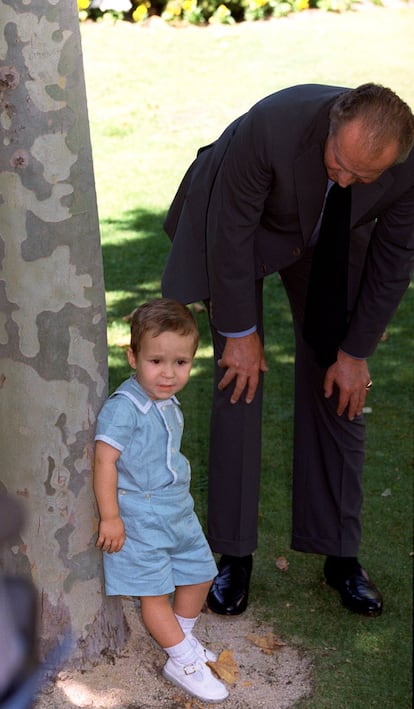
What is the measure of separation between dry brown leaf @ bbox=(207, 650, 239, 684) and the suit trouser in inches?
19.3

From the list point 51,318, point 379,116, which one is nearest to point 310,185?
point 379,116

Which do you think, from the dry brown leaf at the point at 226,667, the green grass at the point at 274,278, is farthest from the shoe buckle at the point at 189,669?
the green grass at the point at 274,278

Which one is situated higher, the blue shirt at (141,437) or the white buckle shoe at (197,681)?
the blue shirt at (141,437)

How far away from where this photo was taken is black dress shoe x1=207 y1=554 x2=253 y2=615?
12.8 feet

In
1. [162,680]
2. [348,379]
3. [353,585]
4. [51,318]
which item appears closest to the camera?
[51,318]

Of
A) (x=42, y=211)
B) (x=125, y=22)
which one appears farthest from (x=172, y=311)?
(x=125, y=22)

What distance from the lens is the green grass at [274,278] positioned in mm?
3879

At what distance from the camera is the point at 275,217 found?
3576 mm

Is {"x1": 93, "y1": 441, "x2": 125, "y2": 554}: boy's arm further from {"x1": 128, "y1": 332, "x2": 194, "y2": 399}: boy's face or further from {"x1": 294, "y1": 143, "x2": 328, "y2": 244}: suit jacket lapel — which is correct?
{"x1": 294, "y1": 143, "x2": 328, "y2": 244}: suit jacket lapel

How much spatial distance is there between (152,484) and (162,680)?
64cm

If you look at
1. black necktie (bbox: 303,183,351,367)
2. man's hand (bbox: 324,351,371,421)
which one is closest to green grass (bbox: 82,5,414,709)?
man's hand (bbox: 324,351,371,421)

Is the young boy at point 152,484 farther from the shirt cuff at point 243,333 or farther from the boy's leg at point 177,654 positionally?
the shirt cuff at point 243,333

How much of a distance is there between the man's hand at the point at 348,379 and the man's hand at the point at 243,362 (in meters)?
0.26

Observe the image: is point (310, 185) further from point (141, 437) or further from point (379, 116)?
point (141, 437)
